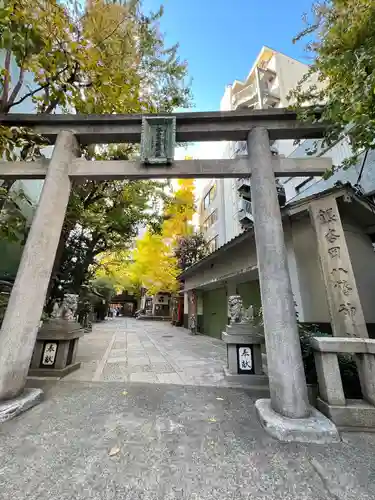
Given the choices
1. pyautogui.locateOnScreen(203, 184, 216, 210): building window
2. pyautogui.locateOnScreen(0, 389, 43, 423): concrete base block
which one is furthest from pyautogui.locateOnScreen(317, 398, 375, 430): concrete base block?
pyautogui.locateOnScreen(203, 184, 216, 210): building window

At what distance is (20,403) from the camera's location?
3002 millimetres

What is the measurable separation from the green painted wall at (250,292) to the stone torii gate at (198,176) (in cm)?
496

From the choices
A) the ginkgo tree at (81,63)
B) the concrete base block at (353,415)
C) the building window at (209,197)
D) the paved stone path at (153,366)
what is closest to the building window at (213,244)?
the building window at (209,197)

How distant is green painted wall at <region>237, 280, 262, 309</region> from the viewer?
8.00 metres

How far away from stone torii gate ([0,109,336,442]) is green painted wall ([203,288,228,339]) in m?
7.62

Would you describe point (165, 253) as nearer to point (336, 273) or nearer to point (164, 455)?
point (336, 273)

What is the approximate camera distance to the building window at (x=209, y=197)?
22219mm

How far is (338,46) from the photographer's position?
3.46m

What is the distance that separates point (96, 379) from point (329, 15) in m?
8.26

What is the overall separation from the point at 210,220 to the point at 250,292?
14315mm

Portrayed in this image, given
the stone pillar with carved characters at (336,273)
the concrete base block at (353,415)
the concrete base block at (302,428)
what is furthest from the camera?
the stone pillar with carved characters at (336,273)

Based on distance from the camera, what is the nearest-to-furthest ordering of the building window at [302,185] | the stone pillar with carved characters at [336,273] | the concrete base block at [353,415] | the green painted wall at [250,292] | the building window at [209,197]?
the concrete base block at [353,415] < the stone pillar with carved characters at [336,273] < the green painted wall at [250,292] < the building window at [302,185] < the building window at [209,197]

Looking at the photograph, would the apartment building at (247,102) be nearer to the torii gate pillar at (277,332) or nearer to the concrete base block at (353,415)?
the torii gate pillar at (277,332)

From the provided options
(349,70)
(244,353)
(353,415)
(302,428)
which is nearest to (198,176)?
(349,70)
